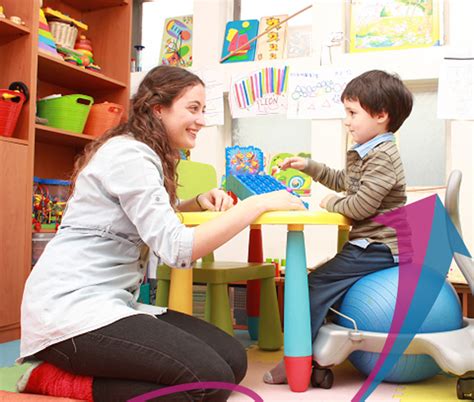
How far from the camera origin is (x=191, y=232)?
1050mm

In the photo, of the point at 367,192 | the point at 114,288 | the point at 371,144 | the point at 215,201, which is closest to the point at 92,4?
the point at 215,201

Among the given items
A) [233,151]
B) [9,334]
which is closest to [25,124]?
[9,334]

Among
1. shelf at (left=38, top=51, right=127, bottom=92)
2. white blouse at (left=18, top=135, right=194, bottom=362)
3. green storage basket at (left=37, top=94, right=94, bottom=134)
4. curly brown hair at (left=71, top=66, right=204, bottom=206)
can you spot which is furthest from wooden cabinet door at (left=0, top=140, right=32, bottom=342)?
white blouse at (left=18, top=135, right=194, bottom=362)

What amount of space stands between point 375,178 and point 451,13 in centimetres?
130

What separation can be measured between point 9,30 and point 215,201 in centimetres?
115

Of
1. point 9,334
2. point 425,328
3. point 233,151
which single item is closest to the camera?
point 425,328

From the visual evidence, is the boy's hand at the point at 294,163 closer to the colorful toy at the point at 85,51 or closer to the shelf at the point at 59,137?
the shelf at the point at 59,137

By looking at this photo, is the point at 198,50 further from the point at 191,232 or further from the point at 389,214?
the point at 191,232

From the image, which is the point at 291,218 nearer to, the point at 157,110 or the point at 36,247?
the point at 157,110

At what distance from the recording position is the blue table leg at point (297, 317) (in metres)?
1.34

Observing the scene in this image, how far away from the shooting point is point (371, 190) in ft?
4.69

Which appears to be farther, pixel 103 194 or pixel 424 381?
pixel 424 381

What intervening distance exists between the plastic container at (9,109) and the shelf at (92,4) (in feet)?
2.79

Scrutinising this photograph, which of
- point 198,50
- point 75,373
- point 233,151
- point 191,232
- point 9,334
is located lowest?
point 9,334
